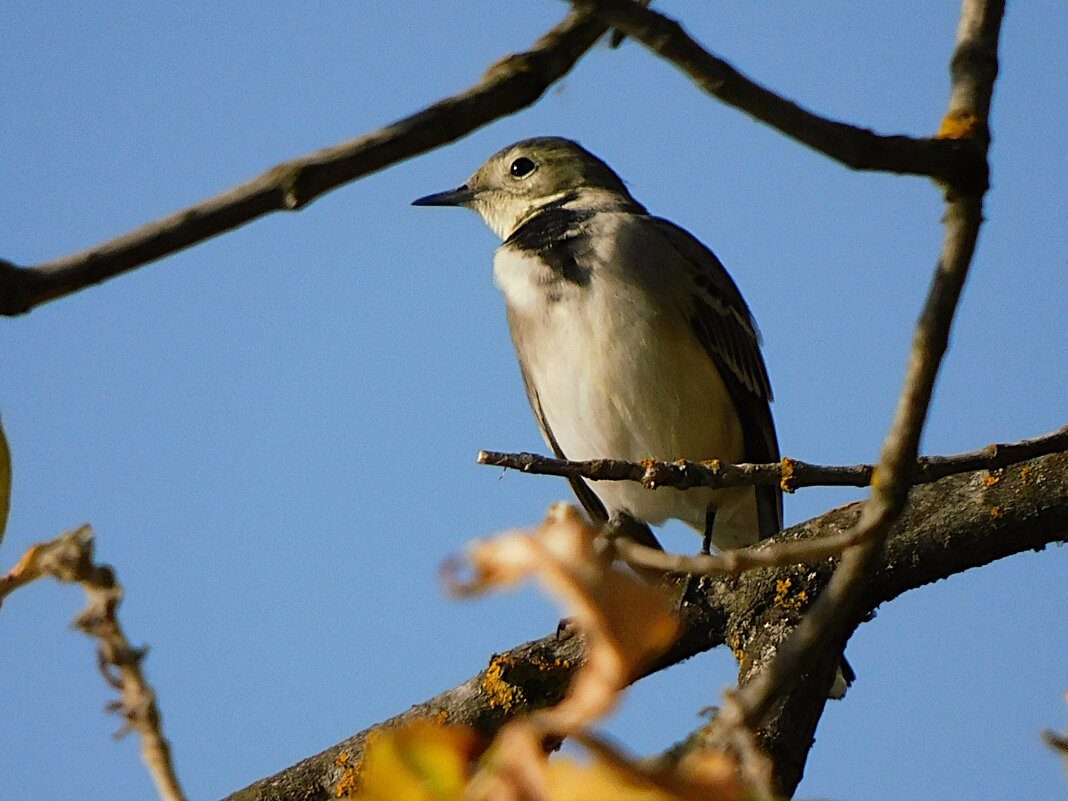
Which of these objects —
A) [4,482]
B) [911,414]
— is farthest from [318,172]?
[911,414]

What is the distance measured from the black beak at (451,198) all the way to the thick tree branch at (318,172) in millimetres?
6083

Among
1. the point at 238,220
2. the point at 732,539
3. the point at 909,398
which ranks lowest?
the point at 909,398

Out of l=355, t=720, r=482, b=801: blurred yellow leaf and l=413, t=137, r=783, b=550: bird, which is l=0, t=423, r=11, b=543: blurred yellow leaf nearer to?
l=355, t=720, r=482, b=801: blurred yellow leaf

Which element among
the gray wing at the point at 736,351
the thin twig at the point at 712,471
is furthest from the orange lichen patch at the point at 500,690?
the gray wing at the point at 736,351

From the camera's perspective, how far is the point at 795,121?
1.68 metres

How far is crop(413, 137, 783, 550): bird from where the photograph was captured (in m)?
6.11

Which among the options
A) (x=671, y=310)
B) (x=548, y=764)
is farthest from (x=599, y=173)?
(x=548, y=764)

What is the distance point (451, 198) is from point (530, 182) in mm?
558

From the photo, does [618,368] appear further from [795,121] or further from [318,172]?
[318,172]

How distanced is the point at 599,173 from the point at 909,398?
6.18 metres

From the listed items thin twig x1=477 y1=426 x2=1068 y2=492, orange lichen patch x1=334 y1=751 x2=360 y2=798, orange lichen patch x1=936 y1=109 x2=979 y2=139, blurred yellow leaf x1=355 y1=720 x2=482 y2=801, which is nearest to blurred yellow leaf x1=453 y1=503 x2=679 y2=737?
blurred yellow leaf x1=355 y1=720 x2=482 y2=801

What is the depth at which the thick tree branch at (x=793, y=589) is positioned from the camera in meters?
3.92

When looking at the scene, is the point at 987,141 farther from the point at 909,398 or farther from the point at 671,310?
the point at 671,310

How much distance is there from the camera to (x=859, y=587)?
142cm
